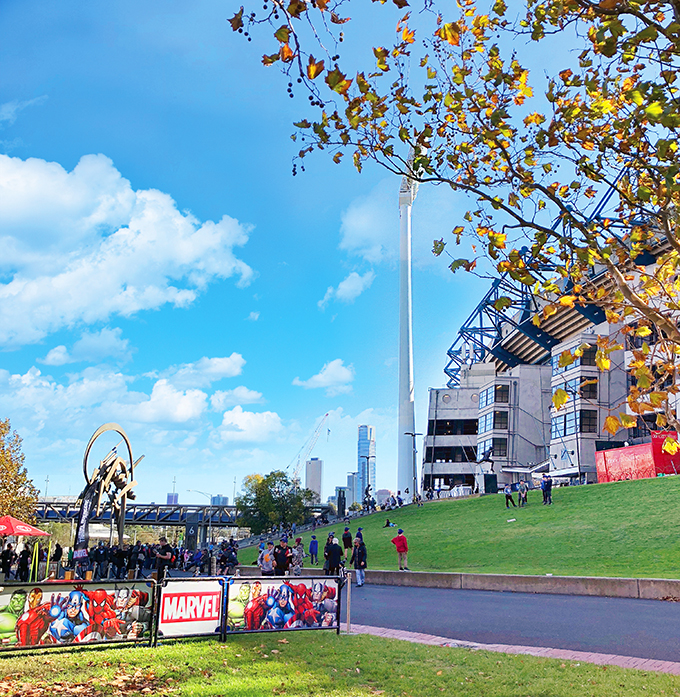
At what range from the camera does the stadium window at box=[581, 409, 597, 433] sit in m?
64.4

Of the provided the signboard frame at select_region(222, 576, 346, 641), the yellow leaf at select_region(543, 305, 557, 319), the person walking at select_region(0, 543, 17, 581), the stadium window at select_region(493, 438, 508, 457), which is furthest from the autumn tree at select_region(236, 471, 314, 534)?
the yellow leaf at select_region(543, 305, 557, 319)

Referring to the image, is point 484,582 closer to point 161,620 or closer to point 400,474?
point 161,620

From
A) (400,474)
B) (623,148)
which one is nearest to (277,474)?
(400,474)

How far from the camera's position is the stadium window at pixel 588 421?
6444 cm

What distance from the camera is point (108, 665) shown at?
7992 mm

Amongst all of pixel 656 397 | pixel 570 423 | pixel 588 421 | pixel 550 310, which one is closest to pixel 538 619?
pixel 550 310

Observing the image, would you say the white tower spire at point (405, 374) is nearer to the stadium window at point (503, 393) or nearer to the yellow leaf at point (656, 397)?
the stadium window at point (503, 393)

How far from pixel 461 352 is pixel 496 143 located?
11193 centimetres

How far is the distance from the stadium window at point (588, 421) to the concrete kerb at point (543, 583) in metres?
48.3

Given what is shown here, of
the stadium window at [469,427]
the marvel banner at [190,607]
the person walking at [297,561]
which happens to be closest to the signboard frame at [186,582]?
the marvel banner at [190,607]

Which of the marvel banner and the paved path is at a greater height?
the marvel banner

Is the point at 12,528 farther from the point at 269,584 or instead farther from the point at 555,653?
the point at 555,653

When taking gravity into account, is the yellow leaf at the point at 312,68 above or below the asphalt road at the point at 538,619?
above

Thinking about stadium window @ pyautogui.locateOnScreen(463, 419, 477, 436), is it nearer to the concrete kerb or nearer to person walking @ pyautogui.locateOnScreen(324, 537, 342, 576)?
the concrete kerb
